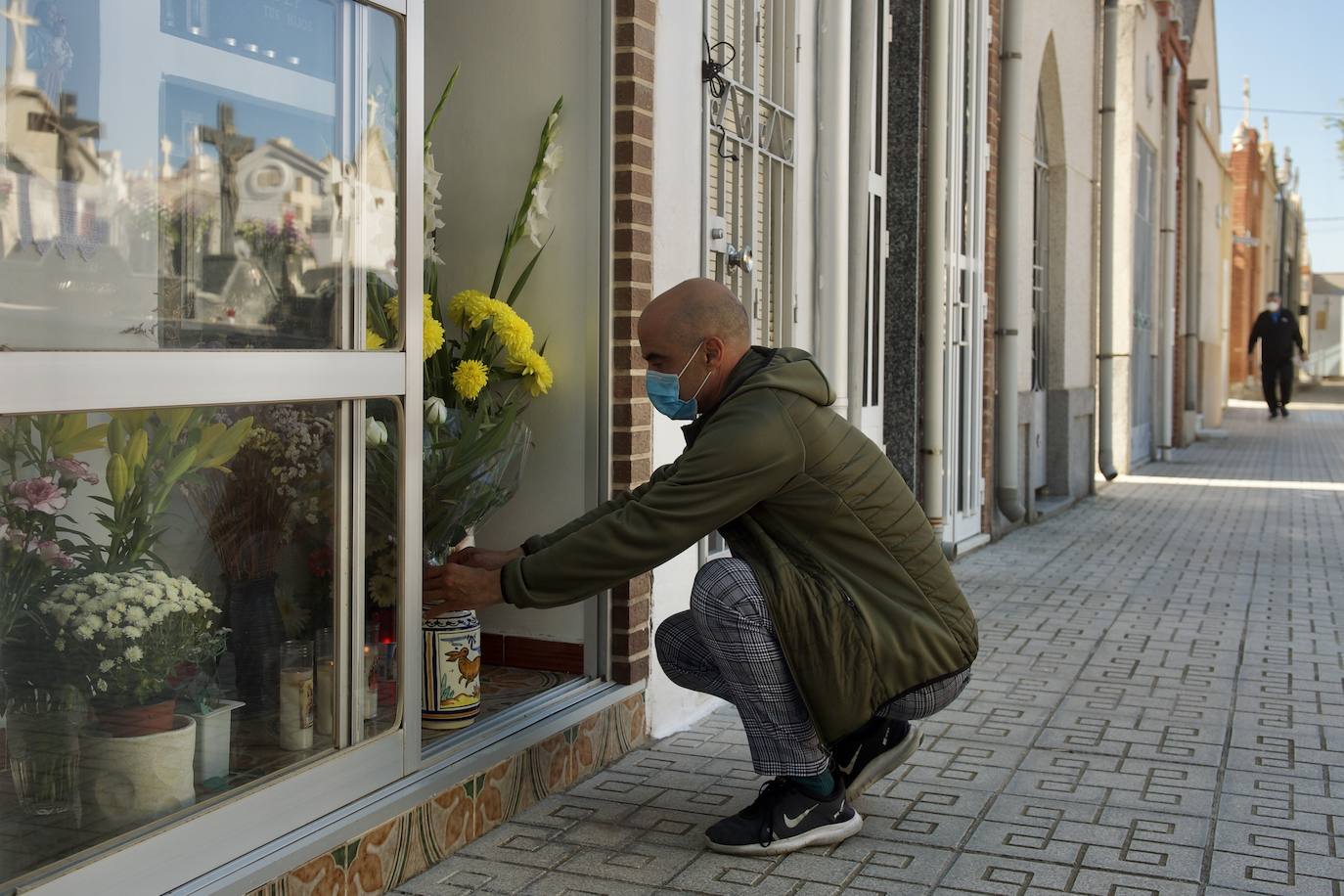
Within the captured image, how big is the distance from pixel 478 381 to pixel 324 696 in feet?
3.74

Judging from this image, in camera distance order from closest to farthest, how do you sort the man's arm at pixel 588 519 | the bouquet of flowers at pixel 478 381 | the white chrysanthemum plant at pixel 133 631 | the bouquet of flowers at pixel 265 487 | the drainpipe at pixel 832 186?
the white chrysanthemum plant at pixel 133 631, the bouquet of flowers at pixel 265 487, the man's arm at pixel 588 519, the bouquet of flowers at pixel 478 381, the drainpipe at pixel 832 186

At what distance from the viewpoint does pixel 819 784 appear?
144 inches

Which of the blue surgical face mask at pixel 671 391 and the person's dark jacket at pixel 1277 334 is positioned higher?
the person's dark jacket at pixel 1277 334

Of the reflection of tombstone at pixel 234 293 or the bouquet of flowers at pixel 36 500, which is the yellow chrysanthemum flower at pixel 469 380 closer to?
the reflection of tombstone at pixel 234 293

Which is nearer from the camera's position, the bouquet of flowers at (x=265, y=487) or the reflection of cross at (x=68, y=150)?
the reflection of cross at (x=68, y=150)

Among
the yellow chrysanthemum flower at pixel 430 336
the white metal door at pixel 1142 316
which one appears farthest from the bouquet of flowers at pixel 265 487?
the white metal door at pixel 1142 316

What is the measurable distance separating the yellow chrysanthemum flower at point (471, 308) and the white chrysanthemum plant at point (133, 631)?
4.67 feet

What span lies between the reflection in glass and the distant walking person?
2473 cm

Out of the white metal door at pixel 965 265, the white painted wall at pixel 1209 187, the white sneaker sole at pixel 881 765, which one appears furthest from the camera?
the white painted wall at pixel 1209 187

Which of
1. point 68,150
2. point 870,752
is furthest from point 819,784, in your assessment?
point 68,150

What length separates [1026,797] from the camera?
4.12 m

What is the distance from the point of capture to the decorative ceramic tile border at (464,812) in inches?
124

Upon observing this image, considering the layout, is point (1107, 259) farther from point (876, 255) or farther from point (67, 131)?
point (67, 131)

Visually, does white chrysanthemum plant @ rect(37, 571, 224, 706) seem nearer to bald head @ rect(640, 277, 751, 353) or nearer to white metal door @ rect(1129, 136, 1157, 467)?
bald head @ rect(640, 277, 751, 353)
